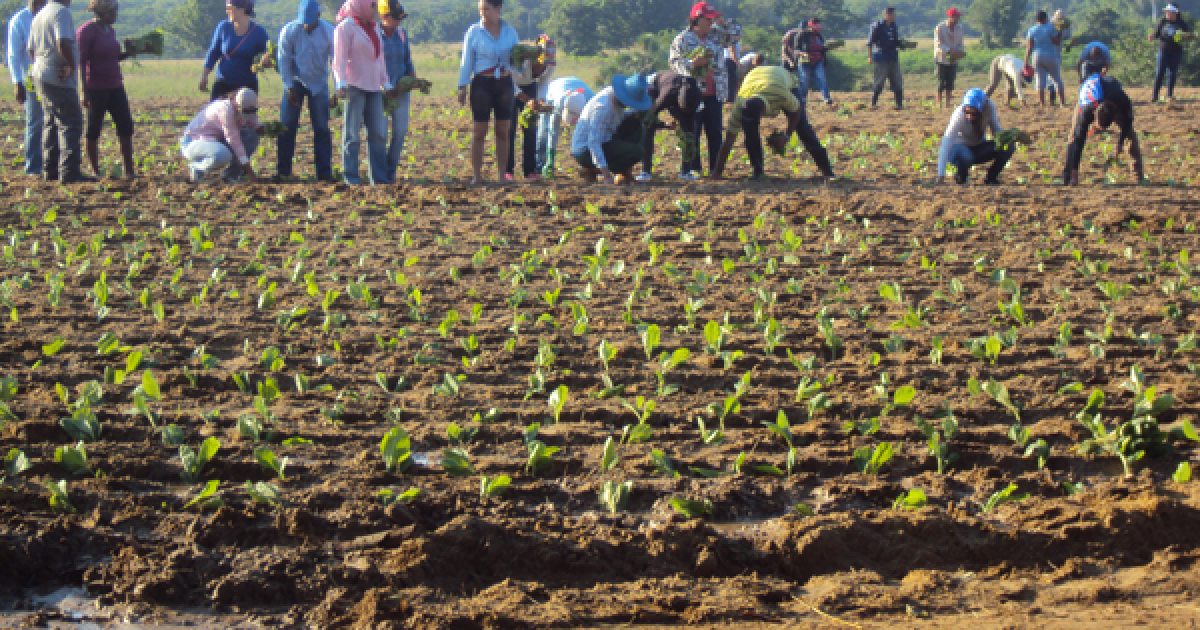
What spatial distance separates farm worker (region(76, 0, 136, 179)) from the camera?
9.26 metres

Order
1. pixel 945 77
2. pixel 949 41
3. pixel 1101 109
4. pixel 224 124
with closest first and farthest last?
pixel 1101 109, pixel 224 124, pixel 949 41, pixel 945 77

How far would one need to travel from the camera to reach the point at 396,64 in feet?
31.9

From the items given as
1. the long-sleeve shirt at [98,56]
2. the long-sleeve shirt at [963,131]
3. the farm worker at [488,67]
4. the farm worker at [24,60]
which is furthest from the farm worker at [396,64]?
the long-sleeve shirt at [963,131]

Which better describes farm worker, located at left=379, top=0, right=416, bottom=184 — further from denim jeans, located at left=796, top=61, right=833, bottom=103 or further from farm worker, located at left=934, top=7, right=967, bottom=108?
farm worker, located at left=934, top=7, right=967, bottom=108

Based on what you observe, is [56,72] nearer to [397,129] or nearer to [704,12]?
[397,129]

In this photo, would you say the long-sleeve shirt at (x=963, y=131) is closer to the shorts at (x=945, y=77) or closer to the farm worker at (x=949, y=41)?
the farm worker at (x=949, y=41)

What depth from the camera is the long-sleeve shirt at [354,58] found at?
29.2 ft

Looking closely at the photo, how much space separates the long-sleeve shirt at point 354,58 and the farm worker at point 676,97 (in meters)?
2.43

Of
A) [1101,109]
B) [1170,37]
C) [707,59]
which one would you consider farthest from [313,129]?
[1170,37]

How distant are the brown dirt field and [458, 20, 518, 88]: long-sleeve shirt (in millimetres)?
1708

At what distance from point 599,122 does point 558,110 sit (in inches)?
38.1

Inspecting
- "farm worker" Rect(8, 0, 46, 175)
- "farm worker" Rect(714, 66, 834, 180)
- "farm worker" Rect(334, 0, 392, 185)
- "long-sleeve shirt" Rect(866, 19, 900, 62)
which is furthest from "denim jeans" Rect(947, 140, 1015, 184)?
"farm worker" Rect(8, 0, 46, 175)

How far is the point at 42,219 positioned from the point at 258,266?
277 cm

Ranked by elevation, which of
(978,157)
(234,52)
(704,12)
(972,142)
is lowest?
(978,157)
